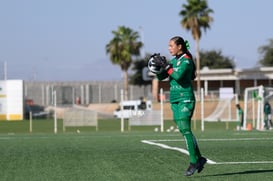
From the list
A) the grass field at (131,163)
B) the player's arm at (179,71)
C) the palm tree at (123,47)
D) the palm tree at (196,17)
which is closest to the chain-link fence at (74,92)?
the palm tree at (123,47)

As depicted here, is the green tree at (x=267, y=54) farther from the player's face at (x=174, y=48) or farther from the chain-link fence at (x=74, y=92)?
the player's face at (x=174, y=48)

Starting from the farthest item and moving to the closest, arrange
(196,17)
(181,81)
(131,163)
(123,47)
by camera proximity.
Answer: (123,47)
(196,17)
(131,163)
(181,81)

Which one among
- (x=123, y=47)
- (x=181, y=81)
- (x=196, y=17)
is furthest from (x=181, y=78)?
(x=123, y=47)

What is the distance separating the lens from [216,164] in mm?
12297

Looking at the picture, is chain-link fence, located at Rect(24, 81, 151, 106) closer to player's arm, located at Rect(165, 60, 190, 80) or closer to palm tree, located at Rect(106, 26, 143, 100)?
palm tree, located at Rect(106, 26, 143, 100)

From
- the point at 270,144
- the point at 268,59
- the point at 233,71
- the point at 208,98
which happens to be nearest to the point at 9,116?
the point at 208,98

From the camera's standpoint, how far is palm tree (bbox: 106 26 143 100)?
3521 inches

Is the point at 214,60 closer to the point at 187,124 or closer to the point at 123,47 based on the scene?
the point at 123,47

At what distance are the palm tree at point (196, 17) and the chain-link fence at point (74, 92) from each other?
21.5 meters

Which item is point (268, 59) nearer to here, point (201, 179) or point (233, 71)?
point (233, 71)

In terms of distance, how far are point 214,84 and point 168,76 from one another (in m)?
83.9

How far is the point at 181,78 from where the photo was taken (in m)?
10.7

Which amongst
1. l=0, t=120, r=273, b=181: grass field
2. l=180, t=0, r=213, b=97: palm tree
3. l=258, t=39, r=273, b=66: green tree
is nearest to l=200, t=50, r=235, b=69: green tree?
l=258, t=39, r=273, b=66: green tree

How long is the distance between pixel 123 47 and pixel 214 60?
43.7 metres
